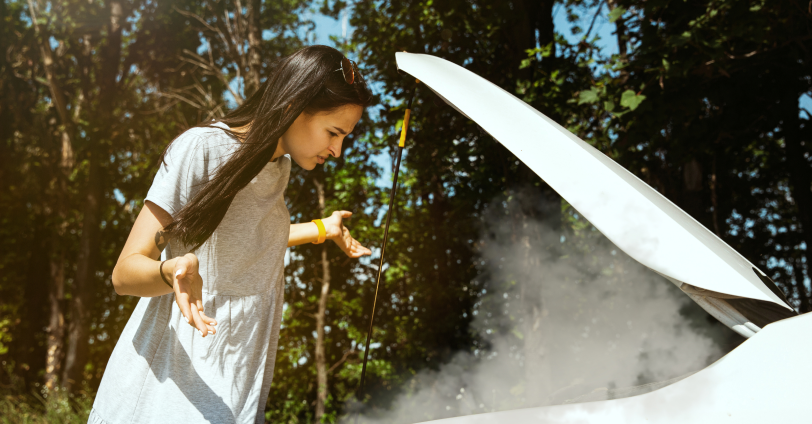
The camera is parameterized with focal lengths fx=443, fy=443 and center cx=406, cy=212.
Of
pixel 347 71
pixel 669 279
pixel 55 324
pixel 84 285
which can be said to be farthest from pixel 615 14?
pixel 55 324

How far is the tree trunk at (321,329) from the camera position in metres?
5.52

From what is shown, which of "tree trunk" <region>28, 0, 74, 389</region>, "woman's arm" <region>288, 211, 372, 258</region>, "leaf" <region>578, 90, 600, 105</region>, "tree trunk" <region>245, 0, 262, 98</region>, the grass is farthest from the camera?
"tree trunk" <region>28, 0, 74, 389</region>

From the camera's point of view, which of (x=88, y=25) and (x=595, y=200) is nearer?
(x=595, y=200)

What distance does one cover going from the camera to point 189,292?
2.73 feet

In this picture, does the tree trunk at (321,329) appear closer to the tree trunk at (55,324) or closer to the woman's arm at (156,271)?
the tree trunk at (55,324)

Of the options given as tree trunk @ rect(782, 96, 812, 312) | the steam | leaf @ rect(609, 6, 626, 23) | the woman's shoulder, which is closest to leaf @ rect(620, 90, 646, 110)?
leaf @ rect(609, 6, 626, 23)

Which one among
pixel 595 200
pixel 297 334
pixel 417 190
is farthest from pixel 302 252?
pixel 595 200

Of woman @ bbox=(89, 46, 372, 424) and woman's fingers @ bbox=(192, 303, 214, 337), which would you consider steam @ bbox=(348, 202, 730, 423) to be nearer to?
woman @ bbox=(89, 46, 372, 424)

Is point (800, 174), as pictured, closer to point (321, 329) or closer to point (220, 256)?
point (321, 329)

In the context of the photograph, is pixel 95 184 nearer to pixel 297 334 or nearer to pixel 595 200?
pixel 297 334

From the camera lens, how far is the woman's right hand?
813 mm

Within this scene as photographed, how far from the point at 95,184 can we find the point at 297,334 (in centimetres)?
461

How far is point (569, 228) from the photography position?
15.9 ft

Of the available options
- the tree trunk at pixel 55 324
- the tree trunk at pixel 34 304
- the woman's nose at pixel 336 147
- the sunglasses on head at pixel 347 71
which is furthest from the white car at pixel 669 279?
the tree trunk at pixel 34 304
